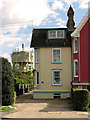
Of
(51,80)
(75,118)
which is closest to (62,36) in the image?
(51,80)

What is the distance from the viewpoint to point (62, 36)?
25.1m

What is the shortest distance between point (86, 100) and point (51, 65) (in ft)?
31.1

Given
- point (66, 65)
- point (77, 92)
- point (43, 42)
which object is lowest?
point (77, 92)

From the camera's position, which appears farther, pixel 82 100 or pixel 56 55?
pixel 56 55

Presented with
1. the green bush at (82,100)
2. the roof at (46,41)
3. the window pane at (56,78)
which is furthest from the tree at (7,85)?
the window pane at (56,78)

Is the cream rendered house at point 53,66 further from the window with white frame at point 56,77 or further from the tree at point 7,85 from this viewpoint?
the tree at point 7,85

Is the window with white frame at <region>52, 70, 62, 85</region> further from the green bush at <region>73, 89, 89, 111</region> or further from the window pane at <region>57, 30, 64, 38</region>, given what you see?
the green bush at <region>73, 89, 89, 111</region>

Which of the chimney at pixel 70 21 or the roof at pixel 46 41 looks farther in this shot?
the chimney at pixel 70 21

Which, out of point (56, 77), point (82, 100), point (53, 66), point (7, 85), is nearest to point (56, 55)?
point (53, 66)

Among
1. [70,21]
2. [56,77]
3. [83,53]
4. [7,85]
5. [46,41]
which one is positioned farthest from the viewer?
[70,21]

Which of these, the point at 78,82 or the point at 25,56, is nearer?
the point at 78,82

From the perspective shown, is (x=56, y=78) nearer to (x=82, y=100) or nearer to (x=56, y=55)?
(x=56, y=55)

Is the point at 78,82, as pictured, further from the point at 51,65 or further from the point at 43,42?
the point at 43,42

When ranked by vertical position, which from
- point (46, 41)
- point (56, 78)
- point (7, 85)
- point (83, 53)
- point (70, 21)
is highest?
point (70, 21)
